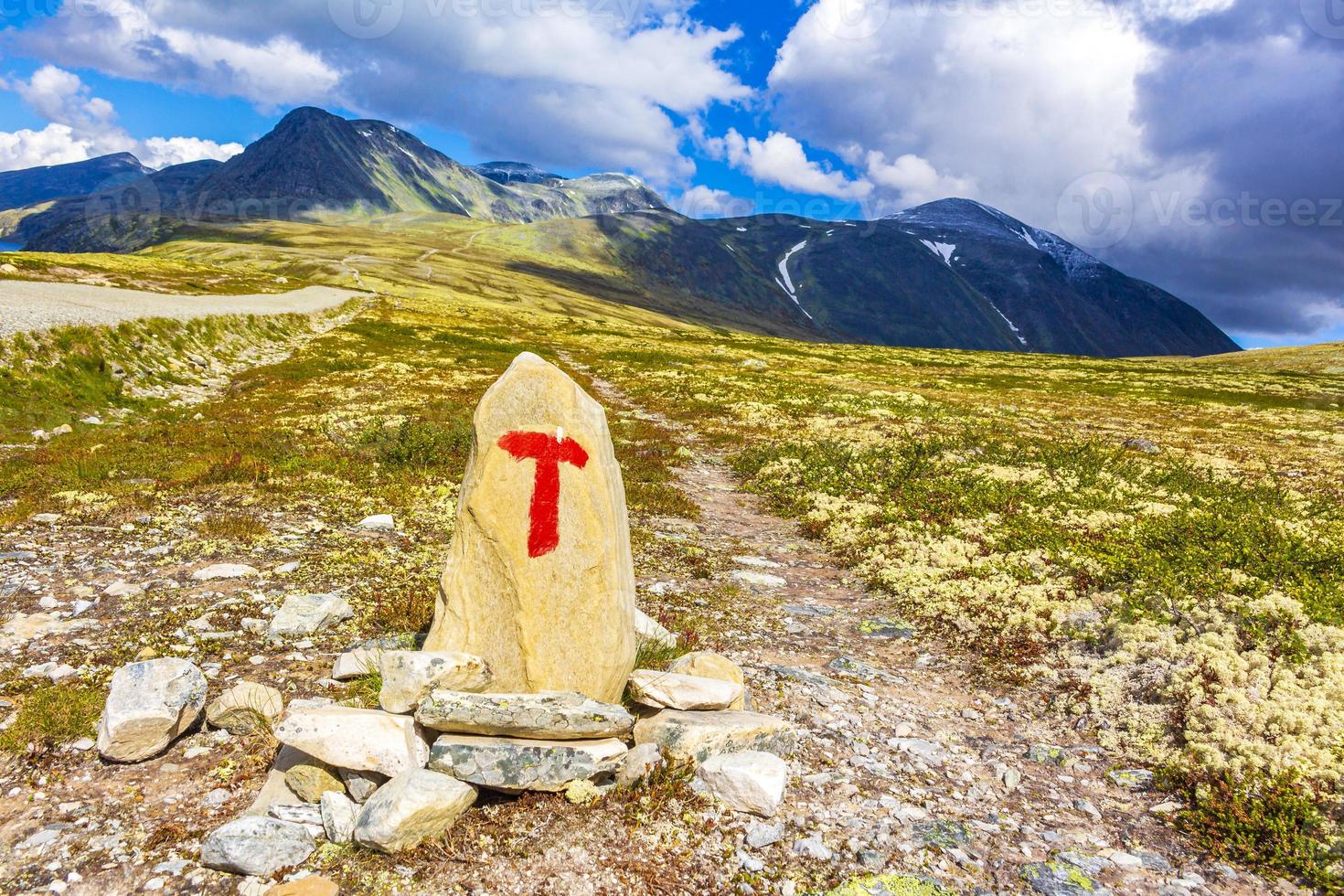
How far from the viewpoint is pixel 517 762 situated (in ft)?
19.8

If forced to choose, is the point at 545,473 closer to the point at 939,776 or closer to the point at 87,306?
the point at 939,776

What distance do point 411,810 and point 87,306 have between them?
150 feet

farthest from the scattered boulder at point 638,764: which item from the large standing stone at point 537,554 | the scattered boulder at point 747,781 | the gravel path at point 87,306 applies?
the gravel path at point 87,306

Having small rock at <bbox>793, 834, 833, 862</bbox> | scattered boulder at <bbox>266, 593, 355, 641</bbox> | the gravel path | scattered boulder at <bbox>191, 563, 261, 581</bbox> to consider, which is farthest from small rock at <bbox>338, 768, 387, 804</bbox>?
the gravel path

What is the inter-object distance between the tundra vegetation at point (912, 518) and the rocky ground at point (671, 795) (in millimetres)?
218

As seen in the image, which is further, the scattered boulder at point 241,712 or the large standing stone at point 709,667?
the large standing stone at point 709,667

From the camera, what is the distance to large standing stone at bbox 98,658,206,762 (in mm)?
6172

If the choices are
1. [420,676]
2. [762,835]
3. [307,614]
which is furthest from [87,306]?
[762,835]

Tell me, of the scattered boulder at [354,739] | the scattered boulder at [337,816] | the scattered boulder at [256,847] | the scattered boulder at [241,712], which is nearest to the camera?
the scattered boulder at [256,847]

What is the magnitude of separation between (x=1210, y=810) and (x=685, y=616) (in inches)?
281

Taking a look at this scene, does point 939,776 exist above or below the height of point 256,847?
above

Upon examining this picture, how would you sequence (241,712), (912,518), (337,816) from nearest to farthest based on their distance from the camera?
1. (337,816)
2. (241,712)
3. (912,518)

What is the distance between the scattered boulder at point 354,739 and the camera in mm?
5852

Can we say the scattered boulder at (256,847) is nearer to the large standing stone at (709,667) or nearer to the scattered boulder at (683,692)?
the scattered boulder at (683,692)
